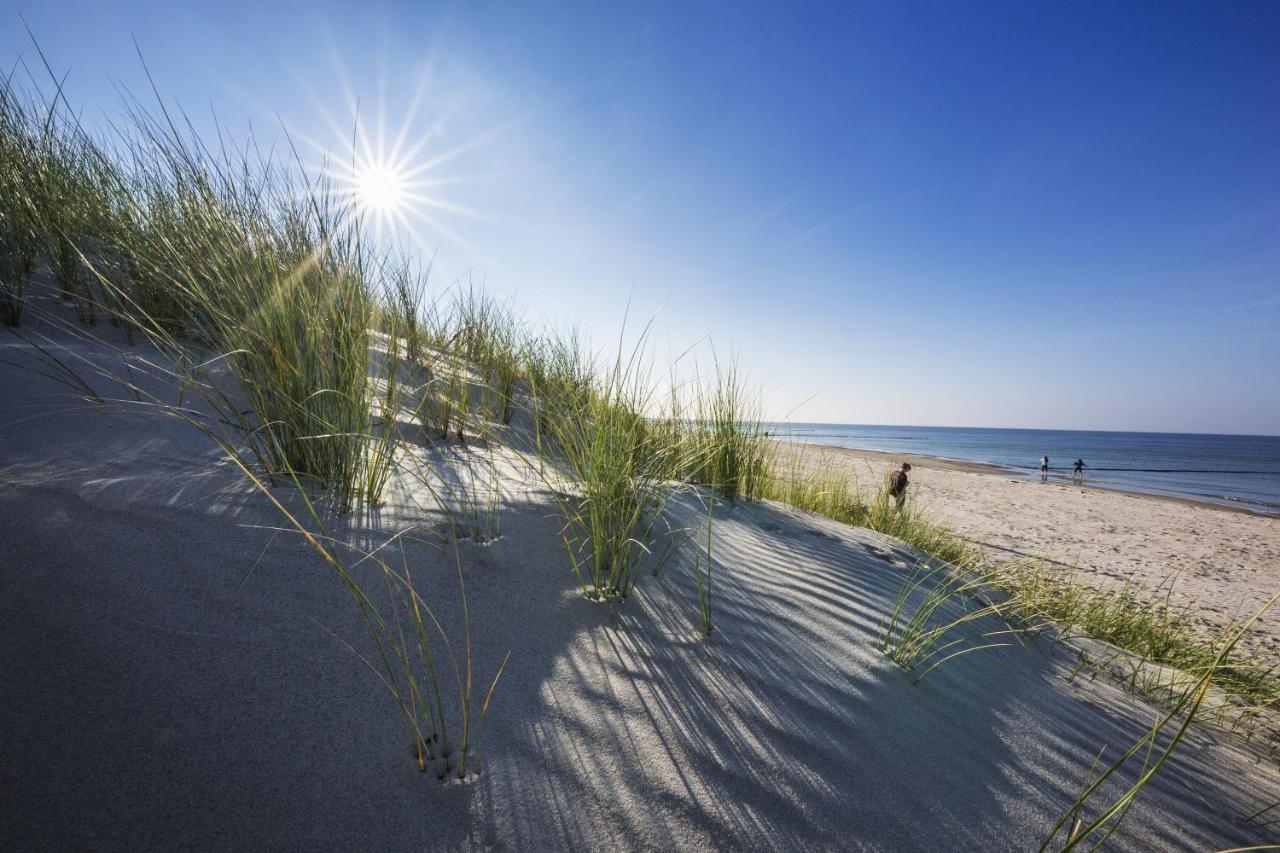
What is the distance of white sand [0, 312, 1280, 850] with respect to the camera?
0.77 meters

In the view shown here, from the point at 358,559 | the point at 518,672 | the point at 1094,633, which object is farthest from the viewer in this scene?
the point at 1094,633

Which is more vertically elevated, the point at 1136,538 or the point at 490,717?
the point at 490,717

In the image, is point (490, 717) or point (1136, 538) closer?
point (490, 717)

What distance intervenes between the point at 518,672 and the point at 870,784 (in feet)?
2.82

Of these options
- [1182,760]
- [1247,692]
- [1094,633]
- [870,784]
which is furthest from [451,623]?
[1247,692]

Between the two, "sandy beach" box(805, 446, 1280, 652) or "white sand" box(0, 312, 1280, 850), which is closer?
"white sand" box(0, 312, 1280, 850)

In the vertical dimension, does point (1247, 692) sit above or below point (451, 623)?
below

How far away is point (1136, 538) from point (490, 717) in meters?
12.1

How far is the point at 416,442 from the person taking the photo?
2.36 m

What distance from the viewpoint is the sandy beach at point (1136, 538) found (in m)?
5.52

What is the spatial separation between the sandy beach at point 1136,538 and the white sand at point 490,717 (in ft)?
8.71

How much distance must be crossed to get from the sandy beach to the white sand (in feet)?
8.71

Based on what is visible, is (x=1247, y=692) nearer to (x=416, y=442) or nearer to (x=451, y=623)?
(x=451, y=623)

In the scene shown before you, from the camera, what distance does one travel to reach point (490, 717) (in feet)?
3.30
